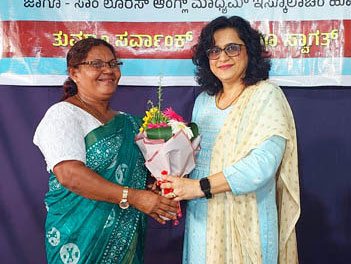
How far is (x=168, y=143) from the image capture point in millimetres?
1703

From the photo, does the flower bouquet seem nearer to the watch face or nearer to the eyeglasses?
the watch face

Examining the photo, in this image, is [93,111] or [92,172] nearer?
[92,172]

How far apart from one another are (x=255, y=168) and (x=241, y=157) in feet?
0.26

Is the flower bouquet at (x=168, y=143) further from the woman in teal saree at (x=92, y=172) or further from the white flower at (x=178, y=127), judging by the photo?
the woman in teal saree at (x=92, y=172)

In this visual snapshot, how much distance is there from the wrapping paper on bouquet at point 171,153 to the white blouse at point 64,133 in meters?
0.24

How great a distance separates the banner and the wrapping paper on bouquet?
3.18ft

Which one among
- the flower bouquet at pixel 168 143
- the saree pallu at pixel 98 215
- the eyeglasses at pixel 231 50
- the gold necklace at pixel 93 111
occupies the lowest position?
the saree pallu at pixel 98 215

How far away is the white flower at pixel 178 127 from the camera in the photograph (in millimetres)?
1734

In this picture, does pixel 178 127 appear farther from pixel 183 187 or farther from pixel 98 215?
pixel 98 215

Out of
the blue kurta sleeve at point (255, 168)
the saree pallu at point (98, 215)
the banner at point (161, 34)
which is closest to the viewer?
the blue kurta sleeve at point (255, 168)

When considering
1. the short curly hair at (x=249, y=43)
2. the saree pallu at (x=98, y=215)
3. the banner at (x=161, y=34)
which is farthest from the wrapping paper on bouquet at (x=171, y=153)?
the banner at (x=161, y=34)

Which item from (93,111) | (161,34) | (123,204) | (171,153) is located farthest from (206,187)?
(161,34)

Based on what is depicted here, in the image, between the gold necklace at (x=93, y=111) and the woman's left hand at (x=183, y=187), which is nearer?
the woman's left hand at (x=183, y=187)

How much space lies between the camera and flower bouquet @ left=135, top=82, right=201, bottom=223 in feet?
5.65
